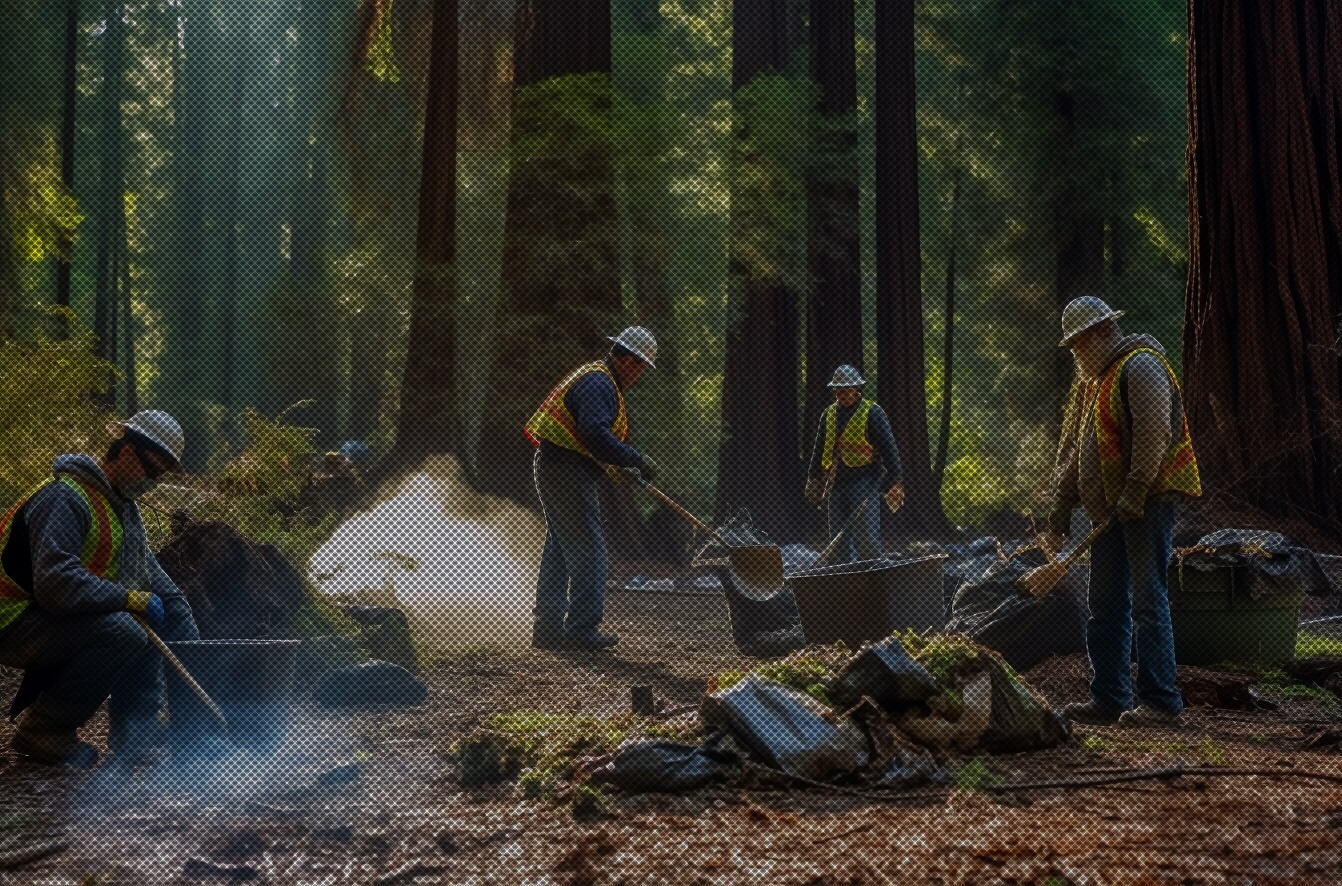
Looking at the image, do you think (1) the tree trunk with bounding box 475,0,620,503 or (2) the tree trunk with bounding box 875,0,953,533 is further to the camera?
(2) the tree trunk with bounding box 875,0,953,533

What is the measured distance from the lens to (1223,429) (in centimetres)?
1273

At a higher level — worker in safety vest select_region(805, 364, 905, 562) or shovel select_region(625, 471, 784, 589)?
worker in safety vest select_region(805, 364, 905, 562)

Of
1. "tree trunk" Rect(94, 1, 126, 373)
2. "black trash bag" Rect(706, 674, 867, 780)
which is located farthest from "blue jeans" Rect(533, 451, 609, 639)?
"tree trunk" Rect(94, 1, 126, 373)

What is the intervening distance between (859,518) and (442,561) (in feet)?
12.2

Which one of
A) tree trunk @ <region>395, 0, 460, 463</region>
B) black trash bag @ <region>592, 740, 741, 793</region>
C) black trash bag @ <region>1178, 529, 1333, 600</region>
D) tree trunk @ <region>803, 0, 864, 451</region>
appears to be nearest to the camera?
black trash bag @ <region>592, 740, 741, 793</region>

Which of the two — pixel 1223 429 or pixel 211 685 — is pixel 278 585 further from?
pixel 1223 429

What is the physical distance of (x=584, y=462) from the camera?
9.17 m

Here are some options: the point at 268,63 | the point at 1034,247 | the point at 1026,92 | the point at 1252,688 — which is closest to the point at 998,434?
the point at 1034,247

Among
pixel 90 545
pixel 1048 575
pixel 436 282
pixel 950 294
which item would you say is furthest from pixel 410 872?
pixel 950 294

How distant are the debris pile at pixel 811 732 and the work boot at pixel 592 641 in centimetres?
298

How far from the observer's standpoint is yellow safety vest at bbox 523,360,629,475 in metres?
9.05

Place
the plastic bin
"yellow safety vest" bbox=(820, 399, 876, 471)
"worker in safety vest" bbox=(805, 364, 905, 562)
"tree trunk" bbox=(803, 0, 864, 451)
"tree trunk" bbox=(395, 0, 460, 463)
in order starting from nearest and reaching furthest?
the plastic bin < "worker in safety vest" bbox=(805, 364, 905, 562) < "yellow safety vest" bbox=(820, 399, 876, 471) < "tree trunk" bbox=(395, 0, 460, 463) < "tree trunk" bbox=(803, 0, 864, 451)

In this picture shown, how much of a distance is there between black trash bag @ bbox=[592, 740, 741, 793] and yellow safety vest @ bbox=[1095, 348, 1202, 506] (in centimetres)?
236

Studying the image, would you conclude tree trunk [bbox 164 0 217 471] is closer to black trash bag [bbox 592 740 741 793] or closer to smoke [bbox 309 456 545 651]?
smoke [bbox 309 456 545 651]
